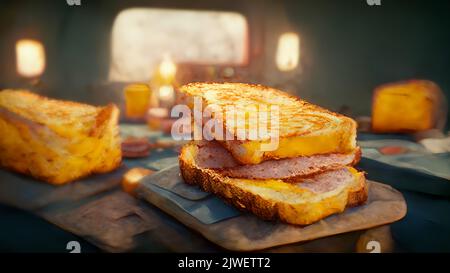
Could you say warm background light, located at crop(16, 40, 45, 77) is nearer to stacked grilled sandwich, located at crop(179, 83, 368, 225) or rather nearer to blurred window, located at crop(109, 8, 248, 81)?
blurred window, located at crop(109, 8, 248, 81)

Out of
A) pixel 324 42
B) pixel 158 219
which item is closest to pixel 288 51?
pixel 324 42

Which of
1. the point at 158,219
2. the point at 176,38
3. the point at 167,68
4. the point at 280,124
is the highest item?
the point at 176,38

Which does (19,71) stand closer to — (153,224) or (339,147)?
(153,224)

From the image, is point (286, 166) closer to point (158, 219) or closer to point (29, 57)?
point (158, 219)

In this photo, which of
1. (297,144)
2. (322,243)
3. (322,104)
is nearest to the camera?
(322,243)
